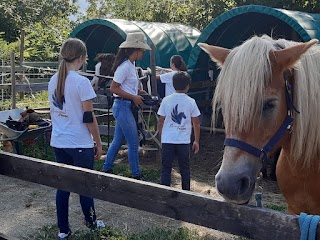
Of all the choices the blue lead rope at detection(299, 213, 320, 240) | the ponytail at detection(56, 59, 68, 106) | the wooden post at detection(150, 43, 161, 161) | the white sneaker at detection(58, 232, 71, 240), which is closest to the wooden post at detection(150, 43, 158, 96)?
the wooden post at detection(150, 43, 161, 161)

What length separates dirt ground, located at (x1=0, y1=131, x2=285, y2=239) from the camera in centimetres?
446

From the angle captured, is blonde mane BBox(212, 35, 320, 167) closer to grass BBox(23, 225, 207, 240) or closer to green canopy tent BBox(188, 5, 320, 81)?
grass BBox(23, 225, 207, 240)

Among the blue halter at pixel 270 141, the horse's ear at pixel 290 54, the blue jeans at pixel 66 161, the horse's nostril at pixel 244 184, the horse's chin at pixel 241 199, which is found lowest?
the blue jeans at pixel 66 161

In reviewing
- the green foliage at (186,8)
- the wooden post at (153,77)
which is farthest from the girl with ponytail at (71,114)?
the green foliage at (186,8)

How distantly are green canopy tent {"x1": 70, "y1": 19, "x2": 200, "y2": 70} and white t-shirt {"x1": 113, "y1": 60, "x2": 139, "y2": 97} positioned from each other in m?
4.48

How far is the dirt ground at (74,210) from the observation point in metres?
4.46

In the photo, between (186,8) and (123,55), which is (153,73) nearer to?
(123,55)

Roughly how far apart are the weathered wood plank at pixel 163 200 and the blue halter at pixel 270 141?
1.00ft

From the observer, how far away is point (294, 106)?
2363mm

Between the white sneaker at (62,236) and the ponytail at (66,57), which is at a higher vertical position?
the ponytail at (66,57)

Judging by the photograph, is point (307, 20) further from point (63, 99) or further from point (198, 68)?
point (63, 99)

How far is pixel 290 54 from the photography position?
7.28ft

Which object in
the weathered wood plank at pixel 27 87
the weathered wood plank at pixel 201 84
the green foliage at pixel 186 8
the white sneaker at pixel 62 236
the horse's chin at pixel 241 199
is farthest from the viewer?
the green foliage at pixel 186 8

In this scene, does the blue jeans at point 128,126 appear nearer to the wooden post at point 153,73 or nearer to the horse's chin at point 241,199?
the wooden post at point 153,73
